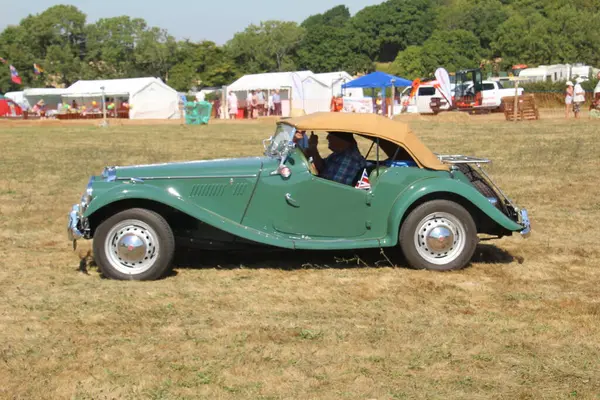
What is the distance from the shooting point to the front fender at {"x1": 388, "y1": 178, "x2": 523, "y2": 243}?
6286 mm

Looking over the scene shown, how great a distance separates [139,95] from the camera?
142 feet

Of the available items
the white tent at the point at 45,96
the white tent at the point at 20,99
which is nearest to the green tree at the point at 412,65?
the white tent at the point at 20,99

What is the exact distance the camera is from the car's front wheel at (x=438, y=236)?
6352mm

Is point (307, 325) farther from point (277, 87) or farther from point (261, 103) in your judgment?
point (277, 87)

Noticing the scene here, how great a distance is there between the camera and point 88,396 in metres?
3.89

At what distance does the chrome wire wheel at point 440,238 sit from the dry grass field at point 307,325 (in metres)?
0.19

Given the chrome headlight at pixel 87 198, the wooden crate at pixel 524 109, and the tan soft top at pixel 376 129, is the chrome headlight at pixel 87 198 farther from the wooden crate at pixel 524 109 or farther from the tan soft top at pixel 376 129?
the wooden crate at pixel 524 109

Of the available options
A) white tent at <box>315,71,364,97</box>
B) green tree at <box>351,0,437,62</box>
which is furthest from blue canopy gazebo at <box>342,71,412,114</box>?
green tree at <box>351,0,437,62</box>

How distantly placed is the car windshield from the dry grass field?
110 centimetres

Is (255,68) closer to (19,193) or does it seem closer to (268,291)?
(19,193)

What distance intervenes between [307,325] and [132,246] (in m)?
1.90

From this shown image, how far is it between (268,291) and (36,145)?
54.5ft

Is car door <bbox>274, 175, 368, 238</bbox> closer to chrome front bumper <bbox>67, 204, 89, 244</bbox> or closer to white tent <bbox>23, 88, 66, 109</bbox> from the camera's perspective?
chrome front bumper <bbox>67, 204, 89, 244</bbox>

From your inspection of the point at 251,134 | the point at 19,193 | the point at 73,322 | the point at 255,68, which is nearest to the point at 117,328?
the point at 73,322
